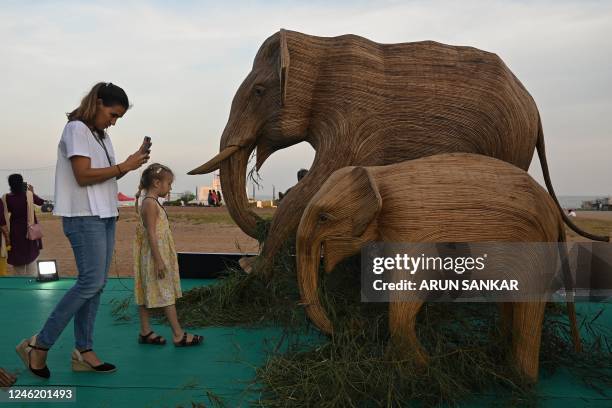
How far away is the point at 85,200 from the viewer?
2.83 metres

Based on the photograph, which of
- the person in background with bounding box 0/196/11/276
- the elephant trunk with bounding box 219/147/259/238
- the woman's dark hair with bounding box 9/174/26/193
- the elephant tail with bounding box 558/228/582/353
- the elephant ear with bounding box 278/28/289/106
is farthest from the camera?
the woman's dark hair with bounding box 9/174/26/193

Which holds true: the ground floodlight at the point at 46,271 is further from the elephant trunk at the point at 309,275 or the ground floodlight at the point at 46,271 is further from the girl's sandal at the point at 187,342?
the elephant trunk at the point at 309,275

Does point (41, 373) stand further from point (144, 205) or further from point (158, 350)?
point (144, 205)

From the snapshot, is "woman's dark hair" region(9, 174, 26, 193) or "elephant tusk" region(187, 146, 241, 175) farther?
"woman's dark hair" region(9, 174, 26, 193)

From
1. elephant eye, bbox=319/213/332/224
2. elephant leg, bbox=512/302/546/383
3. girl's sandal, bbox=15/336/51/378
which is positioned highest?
elephant eye, bbox=319/213/332/224

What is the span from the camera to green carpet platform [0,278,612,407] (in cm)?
259

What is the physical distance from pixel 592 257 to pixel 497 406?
2781mm

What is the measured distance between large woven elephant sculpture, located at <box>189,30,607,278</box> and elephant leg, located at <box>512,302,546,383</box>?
1.24m

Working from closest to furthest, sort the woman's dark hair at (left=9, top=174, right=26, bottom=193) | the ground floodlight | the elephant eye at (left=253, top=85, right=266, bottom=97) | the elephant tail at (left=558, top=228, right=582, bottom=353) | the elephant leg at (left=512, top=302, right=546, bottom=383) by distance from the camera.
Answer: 1. the elephant leg at (left=512, top=302, right=546, bottom=383)
2. the elephant tail at (left=558, top=228, right=582, bottom=353)
3. the elephant eye at (left=253, top=85, right=266, bottom=97)
4. the ground floodlight
5. the woman's dark hair at (left=9, top=174, right=26, bottom=193)

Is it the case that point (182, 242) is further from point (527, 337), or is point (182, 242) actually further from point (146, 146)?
point (527, 337)

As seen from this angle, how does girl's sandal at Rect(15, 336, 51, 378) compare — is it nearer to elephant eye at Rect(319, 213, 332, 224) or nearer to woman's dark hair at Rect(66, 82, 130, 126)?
woman's dark hair at Rect(66, 82, 130, 126)

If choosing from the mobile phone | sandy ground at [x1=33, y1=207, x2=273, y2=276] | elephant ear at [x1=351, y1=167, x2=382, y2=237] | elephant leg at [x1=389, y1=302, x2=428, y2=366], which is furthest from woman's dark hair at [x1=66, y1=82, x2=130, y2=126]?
sandy ground at [x1=33, y1=207, x2=273, y2=276]

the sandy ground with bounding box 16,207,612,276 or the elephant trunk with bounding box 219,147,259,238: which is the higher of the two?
the elephant trunk with bounding box 219,147,259,238

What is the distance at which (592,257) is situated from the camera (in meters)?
4.78
